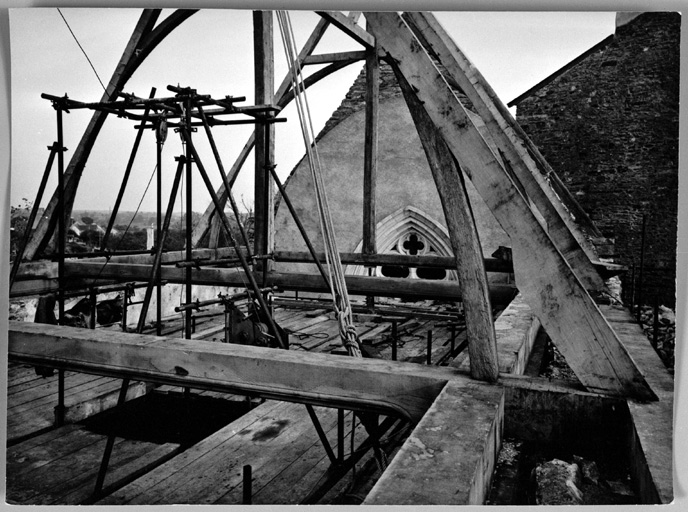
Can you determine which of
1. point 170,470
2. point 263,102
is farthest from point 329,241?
point 263,102

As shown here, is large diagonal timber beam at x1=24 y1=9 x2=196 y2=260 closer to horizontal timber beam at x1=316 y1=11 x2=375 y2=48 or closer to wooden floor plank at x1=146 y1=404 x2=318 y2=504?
horizontal timber beam at x1=316 y1=11 x2=375 y2=48

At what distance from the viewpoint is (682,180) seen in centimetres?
258

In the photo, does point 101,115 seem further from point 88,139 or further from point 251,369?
point 251,369

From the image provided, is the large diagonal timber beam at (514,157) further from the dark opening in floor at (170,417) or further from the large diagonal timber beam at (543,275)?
the dark opening in floor at (170,417)

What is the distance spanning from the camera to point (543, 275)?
203 cm

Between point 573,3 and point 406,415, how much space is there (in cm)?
191

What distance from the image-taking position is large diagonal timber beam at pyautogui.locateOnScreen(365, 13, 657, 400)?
2.00m

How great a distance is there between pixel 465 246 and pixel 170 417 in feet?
11.3

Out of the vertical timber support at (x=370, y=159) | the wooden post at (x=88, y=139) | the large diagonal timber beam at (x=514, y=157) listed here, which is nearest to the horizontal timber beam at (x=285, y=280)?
the wooden post at (x=88, y=139)

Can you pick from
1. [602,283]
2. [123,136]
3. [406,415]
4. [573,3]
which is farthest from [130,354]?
[123,136]

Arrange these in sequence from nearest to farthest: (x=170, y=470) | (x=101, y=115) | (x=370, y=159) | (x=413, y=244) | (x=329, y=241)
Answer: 1. (x=329, y=241)
2. (x=170, y=470)
3. (x=101, y=115)
4. (x=370, y=159)
5. (x=413, y=244)

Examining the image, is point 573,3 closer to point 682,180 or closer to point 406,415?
point 682,180

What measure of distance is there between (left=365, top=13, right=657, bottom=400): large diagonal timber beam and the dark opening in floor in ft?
10.3

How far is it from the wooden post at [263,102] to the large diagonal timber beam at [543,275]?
2.57m
